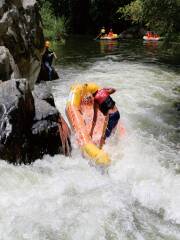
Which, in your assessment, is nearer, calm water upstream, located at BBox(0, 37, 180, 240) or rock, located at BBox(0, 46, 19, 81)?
calm water upstream, located at BBox(0, 37, 180, 240)

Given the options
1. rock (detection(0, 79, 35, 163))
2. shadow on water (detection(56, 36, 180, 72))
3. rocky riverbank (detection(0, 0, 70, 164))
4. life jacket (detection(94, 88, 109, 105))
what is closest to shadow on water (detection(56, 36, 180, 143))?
shadow on water (detection(56, 36, 180, 72))

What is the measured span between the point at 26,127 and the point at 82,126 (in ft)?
3.70

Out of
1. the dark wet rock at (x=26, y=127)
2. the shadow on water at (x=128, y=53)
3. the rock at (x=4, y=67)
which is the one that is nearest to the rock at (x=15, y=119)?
the dark wet rock at (x=26, y=127)

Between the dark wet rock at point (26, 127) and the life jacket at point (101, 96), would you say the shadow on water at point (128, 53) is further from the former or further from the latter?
the dark wet rock at point (26, 127)

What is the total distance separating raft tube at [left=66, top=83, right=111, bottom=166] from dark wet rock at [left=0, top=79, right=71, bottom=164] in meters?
0.23

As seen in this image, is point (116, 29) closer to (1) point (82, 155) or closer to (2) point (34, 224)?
(1) point (82, 155)

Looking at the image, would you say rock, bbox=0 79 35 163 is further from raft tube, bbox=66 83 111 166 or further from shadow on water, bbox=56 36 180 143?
shadow on water, bbox=56 36 180 143

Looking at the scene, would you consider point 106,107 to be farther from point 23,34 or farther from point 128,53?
point 128,53

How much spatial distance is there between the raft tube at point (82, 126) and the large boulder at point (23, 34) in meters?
2.17

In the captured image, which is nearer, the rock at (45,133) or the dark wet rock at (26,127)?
the dark wet rock at (26,127)

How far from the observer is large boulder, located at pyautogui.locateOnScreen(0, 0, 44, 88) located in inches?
374

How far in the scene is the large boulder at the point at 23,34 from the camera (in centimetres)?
951

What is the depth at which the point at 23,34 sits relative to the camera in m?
10.2

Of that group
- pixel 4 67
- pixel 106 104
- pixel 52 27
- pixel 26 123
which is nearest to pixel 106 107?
pixel 106 104
